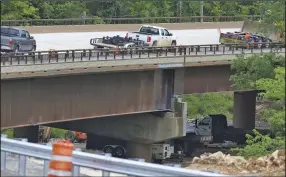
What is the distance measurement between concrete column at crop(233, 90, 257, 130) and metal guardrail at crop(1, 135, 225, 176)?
38.3 metres

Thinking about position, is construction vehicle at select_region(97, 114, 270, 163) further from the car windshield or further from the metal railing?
the metal railing

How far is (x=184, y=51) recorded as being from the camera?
135ft

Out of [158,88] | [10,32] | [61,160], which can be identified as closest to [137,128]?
[158,88]

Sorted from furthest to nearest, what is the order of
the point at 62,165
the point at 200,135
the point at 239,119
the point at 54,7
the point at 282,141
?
the point at 54,7 < the point at 239,119 < the point at 200,135 < the point at 282,141 < the point at 62,165

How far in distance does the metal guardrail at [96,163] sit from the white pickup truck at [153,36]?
1210 inches

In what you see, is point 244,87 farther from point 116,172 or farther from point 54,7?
point 54,7

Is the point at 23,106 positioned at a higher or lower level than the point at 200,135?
higher

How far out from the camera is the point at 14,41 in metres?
33.2

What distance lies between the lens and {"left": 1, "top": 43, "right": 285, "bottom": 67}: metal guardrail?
30902 mm

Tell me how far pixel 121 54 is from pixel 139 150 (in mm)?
6123

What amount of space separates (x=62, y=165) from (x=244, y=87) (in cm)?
2076

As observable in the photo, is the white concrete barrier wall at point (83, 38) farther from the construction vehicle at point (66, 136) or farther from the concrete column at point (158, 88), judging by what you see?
the concrete column at point (158, 88)

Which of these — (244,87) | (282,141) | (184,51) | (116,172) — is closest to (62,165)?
(116,172)

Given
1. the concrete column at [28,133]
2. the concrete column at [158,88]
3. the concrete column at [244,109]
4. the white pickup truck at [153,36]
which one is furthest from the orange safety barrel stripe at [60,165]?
the concrete column at [244,109]
